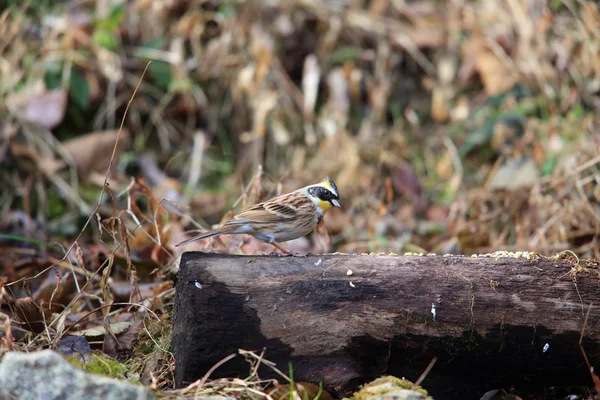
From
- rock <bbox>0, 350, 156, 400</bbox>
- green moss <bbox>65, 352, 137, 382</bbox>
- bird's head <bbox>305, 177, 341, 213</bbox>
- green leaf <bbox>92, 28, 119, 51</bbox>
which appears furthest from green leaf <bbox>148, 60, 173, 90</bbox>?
rock <bbox>0, 350, 156, 400</bbox>


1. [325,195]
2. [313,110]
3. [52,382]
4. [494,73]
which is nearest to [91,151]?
[313,110]

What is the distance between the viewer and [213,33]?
8.62m

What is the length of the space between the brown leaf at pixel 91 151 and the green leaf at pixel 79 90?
382 mm

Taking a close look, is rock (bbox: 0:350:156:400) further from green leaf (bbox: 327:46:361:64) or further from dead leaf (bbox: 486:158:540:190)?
green leaf (bbox: 327:46:361:64)

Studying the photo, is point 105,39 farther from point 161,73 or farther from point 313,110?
point 313,110

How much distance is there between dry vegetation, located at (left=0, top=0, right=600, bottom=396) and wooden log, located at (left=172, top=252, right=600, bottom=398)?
2889mm

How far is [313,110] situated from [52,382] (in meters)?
6.10

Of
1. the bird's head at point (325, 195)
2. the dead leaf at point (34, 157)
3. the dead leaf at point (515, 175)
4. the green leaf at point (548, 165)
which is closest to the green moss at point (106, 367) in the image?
the bird's head at point (325, 195)

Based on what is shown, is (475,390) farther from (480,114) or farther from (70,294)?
(480,114)

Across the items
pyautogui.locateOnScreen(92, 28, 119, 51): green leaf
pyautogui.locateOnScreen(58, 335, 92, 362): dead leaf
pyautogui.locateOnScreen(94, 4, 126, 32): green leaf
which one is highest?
pyautogui.locateOnScreen(94, 4, 126, 32): green leaf

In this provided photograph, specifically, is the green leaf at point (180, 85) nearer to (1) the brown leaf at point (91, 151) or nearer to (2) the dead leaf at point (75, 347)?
(1) the brown leaf at point (91, 151)

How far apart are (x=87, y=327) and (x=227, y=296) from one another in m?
1.46

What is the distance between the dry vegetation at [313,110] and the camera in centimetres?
725

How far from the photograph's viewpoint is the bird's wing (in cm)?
451
